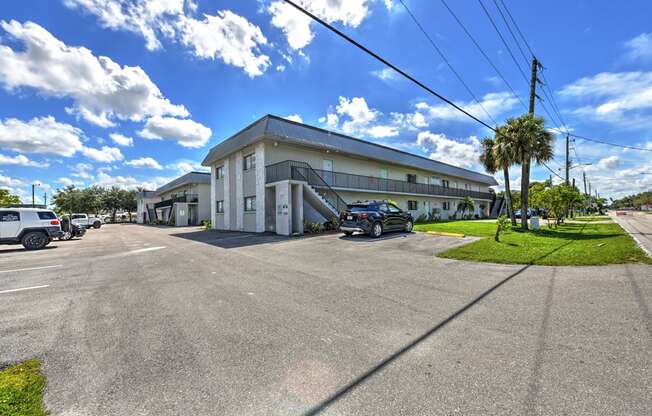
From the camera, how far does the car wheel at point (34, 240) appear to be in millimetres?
13883

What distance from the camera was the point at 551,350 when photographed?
3.30 metres

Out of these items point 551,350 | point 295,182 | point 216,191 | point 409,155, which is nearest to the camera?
point 551,350

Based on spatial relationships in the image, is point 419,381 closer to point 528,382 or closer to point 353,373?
point 353,373

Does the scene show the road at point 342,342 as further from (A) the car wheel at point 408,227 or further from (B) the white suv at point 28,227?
(A) the car wheel at point 408,227

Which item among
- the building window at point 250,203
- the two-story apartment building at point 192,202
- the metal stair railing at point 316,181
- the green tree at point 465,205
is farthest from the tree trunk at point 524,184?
the two-story apartment building at point 192,202

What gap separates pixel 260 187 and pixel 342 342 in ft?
56.1

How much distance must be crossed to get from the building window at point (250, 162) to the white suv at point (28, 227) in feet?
36.3

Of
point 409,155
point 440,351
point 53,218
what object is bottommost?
point 440,351

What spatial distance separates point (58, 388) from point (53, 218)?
16.3 meters

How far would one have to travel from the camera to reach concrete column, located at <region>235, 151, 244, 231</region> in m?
22.3

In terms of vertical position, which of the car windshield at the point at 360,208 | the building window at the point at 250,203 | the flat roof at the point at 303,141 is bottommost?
the car windshield at the point at 360,208

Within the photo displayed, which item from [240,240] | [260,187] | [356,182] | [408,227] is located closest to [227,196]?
[260,187]

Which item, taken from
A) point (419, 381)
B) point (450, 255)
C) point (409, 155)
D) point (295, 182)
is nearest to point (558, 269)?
point (450, 255)

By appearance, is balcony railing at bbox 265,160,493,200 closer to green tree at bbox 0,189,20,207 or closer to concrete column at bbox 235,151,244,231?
concrete column at bbox 235,151,244,231
